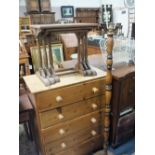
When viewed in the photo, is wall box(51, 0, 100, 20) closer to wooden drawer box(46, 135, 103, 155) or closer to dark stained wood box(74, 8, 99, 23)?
dark stained wood box(74, 8, 99, 23)

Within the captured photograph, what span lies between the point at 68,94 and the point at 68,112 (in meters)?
0.15

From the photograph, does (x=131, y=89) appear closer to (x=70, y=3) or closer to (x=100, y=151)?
(x=100, y=151)

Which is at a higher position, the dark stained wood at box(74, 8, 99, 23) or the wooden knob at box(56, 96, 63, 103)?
the dark stained wood at box(74, 8, 99, 23)

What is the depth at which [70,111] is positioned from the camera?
1.25m

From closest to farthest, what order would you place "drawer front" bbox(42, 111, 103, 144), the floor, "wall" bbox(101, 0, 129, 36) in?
"drawer front" bbox(42, 111, 103, 144)
the floor
"wall" bbox(101, 0, 129, 36)

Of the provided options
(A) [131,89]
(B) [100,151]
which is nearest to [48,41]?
(A) [131,89]

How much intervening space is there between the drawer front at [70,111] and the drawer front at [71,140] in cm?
18

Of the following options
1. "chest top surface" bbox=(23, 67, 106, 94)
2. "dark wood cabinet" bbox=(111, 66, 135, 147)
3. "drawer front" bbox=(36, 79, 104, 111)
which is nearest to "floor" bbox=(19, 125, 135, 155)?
"dark wood cabinet" bbox=(111, 66, 135, 147)

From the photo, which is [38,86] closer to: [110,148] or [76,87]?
[76,87]

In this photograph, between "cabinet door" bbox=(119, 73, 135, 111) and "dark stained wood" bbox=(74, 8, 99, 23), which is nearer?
"cabinet door" bbox=(119, 73, 135, 111)

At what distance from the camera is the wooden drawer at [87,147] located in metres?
1.39

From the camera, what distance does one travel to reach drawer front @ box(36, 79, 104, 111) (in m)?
1.10
